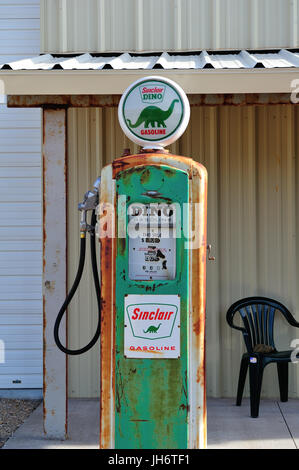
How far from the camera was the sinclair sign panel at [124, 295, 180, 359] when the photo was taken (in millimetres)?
3982

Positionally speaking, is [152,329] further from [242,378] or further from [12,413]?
[12,413]

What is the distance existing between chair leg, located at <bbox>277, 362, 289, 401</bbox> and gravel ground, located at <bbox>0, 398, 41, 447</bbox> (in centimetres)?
223

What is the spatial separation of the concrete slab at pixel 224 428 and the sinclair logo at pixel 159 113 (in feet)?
7.90

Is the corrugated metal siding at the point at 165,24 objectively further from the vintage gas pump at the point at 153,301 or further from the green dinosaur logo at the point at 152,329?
the green dinosaur logo at the point at 152,329

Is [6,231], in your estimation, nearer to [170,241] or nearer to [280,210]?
[280,210]

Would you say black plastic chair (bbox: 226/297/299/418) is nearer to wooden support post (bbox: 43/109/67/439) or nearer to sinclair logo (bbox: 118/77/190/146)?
wooden support post (bbox: 43/109/67/439)

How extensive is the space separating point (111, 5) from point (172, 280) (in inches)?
140

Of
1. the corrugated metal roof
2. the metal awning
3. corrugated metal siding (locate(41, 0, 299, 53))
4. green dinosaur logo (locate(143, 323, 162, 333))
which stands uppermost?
corrugated metal siding (locate(41, 0, 299, 53))

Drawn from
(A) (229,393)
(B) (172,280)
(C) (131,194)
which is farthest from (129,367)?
(A) (229,393)

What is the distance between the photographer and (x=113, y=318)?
4.03 metres

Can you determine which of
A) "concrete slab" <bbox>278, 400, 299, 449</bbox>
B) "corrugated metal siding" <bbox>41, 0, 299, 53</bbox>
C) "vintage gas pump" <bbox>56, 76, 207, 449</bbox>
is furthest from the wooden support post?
"concrete slab" <bbox>278, 400, 299, 449</bbox>

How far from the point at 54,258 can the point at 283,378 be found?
2411mm

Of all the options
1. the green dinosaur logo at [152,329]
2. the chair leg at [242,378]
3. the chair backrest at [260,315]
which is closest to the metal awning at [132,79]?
the green dinosaur logo at [152,329]

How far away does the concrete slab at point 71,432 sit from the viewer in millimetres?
5219
